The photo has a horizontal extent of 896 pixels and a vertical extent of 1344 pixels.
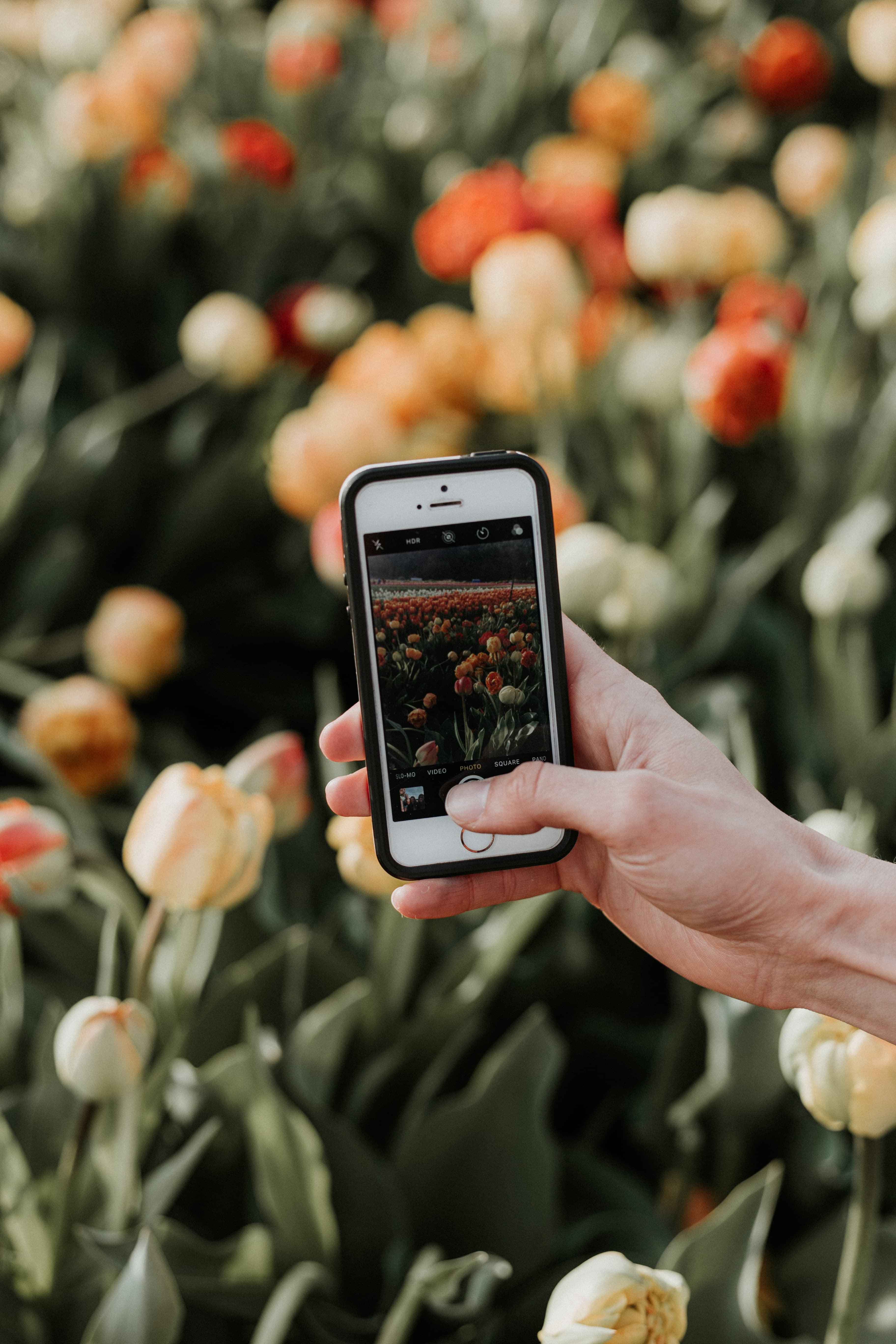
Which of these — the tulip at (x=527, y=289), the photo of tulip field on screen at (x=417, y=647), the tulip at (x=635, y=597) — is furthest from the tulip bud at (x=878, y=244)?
the tulip at (x=635, y=597)

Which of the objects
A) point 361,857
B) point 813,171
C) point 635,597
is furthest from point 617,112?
point 361,857

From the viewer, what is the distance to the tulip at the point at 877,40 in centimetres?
119

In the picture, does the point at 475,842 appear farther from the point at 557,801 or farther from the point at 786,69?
the point at 786,69

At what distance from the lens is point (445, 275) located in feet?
3.67

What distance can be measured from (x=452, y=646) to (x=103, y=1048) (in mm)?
212

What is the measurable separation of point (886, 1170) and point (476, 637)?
0.41 metres

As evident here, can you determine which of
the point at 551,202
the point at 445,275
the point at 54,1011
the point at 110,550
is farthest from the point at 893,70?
the point at 54,1011

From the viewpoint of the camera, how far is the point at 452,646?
1.52 feet

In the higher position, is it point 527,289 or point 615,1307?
point 527,289

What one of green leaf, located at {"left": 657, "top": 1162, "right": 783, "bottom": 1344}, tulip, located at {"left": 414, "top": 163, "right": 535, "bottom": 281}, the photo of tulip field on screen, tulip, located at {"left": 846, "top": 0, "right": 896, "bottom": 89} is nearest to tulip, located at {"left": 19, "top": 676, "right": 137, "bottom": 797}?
the photo of tulip field on screen

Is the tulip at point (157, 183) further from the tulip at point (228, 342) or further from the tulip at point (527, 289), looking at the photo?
the tulip at point (527, 289)

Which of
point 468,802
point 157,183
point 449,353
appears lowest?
point 468,802

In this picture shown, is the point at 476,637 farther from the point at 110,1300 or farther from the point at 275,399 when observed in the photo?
Result: the point at 275,399

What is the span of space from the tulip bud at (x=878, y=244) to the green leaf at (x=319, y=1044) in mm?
673
